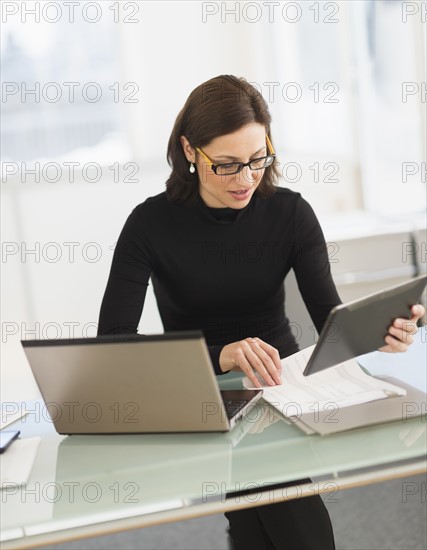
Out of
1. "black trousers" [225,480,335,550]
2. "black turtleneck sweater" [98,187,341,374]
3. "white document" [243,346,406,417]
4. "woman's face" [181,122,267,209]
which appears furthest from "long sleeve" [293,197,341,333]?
"black trousers" [225,480,335,550]

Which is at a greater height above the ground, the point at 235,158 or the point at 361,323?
the point at 235,158

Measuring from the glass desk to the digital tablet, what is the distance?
148 millimetres

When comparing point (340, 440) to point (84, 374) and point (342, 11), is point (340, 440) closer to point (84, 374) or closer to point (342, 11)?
point (84, 374)

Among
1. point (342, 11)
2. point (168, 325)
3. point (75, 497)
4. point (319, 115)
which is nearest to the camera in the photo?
point (75, 497)

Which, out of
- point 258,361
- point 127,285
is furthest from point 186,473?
point 127,285

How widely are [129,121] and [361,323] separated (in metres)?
3.02

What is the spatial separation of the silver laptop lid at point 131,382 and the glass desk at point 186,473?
0.04m

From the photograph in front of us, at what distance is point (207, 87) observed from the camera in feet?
6.07

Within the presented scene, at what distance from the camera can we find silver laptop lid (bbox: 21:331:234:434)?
49.0 inches

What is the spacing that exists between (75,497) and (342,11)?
338cm

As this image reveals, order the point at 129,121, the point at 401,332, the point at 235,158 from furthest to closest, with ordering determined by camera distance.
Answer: the point at 129,121 < the point at 235,158 < the point at 401,332

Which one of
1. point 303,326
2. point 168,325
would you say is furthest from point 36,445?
point 303,326

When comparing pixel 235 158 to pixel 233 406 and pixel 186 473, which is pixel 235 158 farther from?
pixel 186 473

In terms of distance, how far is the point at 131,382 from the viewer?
4.24 ft
